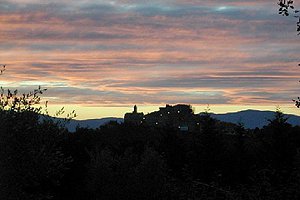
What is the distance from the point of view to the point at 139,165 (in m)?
32.7

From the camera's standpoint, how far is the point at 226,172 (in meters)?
50.4

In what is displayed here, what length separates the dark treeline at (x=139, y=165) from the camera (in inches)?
623

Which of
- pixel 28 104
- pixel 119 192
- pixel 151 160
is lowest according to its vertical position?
pixel 119 192

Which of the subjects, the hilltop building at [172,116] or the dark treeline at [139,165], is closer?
the dark treeline at [139,165]

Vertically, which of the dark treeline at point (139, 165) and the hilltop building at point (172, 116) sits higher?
the hilltop building at point (172, 116)

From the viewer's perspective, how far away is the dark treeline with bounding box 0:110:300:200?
623 inches

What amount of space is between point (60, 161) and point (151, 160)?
1468 centimetres

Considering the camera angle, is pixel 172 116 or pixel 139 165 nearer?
pixel 139 165

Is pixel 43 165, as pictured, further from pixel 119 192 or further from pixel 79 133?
pixel 79 133

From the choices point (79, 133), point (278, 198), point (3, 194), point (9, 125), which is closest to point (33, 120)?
point (9, 125)

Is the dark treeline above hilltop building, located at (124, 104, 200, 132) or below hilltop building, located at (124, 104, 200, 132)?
below

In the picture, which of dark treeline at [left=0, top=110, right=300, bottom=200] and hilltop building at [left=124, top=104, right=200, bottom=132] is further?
hilltop building at [left=124, top=104, right=200, bottom=132]

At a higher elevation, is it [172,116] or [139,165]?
[172,116]

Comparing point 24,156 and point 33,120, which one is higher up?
point 33,120
